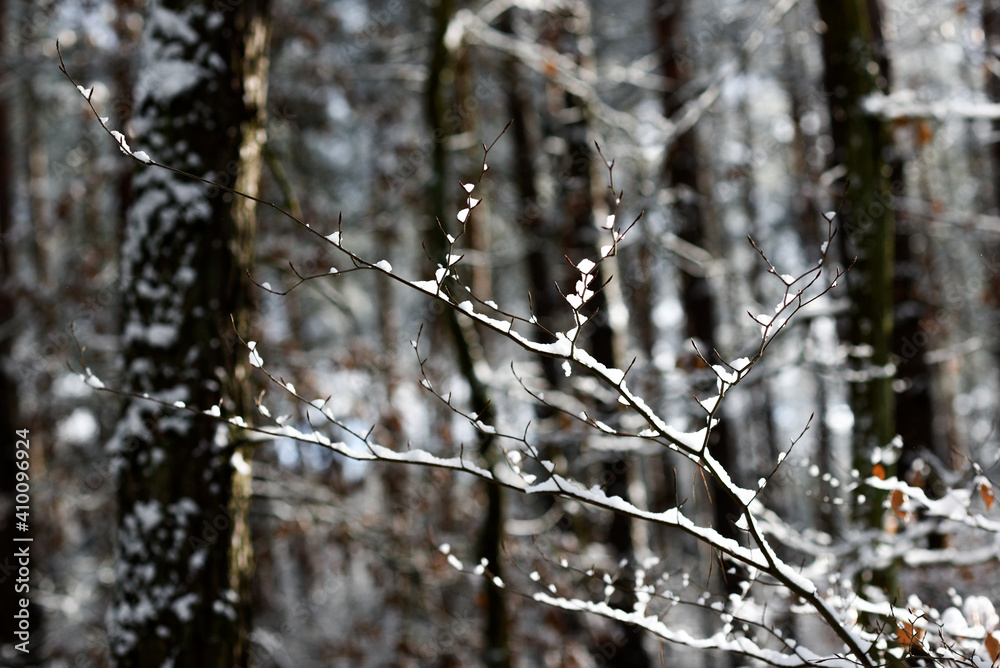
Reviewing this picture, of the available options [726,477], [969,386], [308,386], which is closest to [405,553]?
[308,386]

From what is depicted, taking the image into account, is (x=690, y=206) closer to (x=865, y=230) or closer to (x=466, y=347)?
(x=865, y=230)

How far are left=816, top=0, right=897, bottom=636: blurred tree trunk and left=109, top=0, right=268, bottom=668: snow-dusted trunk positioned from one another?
10.3 ft

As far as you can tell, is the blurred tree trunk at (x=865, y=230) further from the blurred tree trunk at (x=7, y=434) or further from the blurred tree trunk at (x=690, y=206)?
the blurred tree trunk at (x=7, y=434)

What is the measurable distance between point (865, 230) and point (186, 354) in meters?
3.59

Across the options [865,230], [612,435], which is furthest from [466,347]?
[612,435]

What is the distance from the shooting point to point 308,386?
536 centimetres

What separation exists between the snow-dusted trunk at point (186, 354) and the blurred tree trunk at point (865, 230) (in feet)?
10.3

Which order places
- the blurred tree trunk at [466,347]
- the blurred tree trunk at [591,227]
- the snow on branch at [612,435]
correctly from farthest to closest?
the blurred tree trunk at [591,227]
the blurred tree trunk at [466,347]
the snow on branch at [612,435]

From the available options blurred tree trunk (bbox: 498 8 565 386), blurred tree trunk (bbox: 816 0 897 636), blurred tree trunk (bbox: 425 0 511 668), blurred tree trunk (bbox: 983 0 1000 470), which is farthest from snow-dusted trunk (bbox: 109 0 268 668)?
blurred tree trunk (bbox: 498 8 565 386)

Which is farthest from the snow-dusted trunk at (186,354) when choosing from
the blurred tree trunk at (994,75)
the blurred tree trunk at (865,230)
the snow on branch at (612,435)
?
the blurred tree trunk at (994,75)

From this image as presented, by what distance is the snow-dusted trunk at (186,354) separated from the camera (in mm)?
2771

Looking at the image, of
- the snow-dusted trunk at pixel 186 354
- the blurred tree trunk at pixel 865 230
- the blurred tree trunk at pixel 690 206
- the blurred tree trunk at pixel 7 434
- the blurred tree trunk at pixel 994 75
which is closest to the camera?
the snow-dusted trunk at pixel 186 354

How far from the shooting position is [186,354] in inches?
113

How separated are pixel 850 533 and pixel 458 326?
7.81 ft
